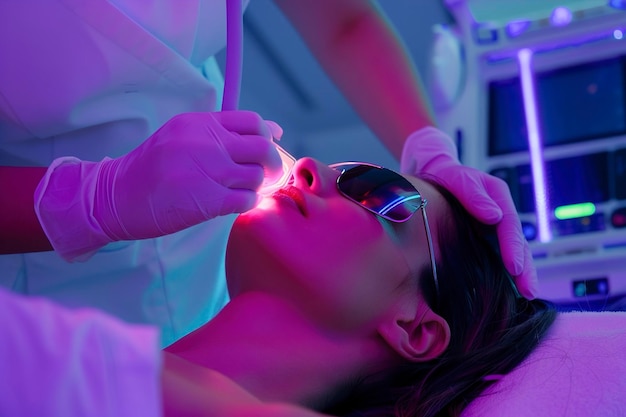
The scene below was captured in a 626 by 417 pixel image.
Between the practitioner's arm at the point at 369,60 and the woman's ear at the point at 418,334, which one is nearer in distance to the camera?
the woman's ear at the point at 418,334

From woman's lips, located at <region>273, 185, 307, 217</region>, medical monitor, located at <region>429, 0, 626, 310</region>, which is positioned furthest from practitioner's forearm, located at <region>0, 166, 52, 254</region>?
medical monitor, located at <region>429, 0, 626, 310</region>

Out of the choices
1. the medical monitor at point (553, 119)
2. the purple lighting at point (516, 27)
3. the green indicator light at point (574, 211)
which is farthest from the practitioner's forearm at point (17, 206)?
the purple lighting at point (516, 27)

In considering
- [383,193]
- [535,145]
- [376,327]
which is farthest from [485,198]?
[535,145]

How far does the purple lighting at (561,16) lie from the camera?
251 cm

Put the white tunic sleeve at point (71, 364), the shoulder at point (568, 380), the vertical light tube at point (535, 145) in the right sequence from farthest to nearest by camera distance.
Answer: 1. the vertical light tube at point (535, 145)
2. the shoulder at point (568, 380)
3. the white tunic sleeve at point (71, 364)

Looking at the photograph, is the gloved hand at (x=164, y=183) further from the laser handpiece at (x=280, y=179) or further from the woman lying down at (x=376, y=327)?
the woman lying down at (x=376, y=327)

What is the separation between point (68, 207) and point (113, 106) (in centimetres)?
32

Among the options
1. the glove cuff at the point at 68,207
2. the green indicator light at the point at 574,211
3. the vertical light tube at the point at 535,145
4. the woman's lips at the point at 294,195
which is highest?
the glove cuff at the point at 68,207

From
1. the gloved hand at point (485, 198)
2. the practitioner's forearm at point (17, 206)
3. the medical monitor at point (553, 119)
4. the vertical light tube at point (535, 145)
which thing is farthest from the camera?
the vertical light tube at point (535, 145)

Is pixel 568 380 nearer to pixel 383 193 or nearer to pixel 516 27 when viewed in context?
pixel 383 193

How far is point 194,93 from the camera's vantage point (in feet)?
4.85

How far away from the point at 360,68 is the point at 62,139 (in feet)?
2.87

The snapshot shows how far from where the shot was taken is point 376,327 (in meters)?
1.23

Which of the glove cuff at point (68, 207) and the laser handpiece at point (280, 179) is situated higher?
the glove cuff at point (68, 207)
